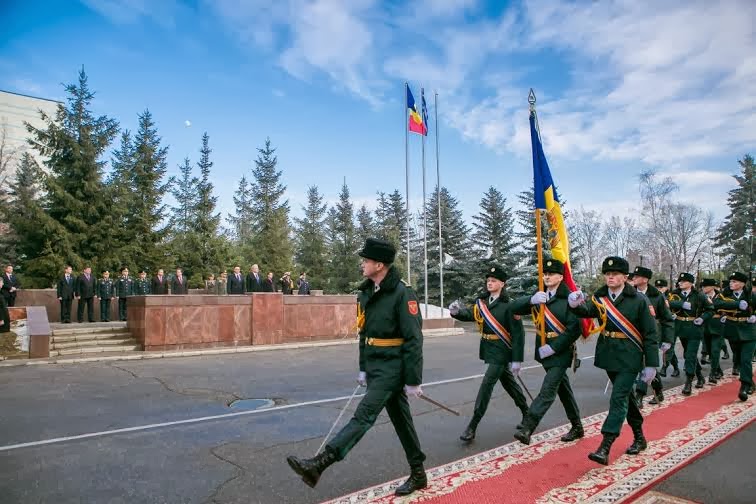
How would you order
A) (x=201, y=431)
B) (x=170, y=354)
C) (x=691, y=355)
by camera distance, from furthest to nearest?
(x=170, y=354)
(x=691, y=355)
(x=201, y=431)

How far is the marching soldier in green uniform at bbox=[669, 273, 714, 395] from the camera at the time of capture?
31.1 feet

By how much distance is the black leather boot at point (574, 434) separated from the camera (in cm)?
567

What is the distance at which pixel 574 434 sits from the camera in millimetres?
5707

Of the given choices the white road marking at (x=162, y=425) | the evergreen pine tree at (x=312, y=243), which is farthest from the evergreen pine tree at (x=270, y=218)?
the white road marking at (x=162, y=425)

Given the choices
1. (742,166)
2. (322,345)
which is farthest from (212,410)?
(742,166)

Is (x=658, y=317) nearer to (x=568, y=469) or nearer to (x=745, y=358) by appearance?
(x=745, y=358)

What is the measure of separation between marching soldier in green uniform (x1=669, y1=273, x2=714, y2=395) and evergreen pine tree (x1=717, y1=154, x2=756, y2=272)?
126 ft

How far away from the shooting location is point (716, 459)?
5062mm

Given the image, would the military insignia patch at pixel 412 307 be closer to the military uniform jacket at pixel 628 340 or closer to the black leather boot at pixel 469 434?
the military uniform jacket at pixel 628 340

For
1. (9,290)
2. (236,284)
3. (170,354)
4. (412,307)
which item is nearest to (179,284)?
(236,284)

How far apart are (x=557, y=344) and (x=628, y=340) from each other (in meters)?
0.73

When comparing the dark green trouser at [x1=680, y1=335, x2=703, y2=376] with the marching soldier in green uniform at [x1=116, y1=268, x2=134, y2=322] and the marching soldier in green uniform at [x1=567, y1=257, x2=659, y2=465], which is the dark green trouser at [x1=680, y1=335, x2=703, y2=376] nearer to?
the marching soldier in green uniform at [x1=567, y1=257, x2=659, y2=465]

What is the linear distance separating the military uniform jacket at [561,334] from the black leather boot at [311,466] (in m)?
3.02

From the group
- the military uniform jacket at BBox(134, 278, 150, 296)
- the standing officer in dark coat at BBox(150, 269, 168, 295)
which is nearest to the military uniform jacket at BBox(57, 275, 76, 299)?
the standing officer in dark coat at BBox(150, 269, 168, 295)
